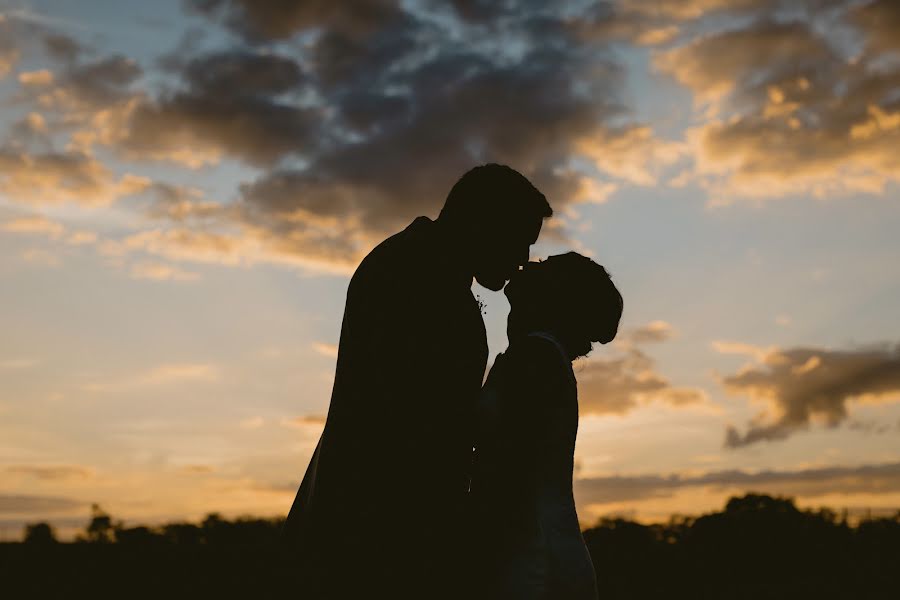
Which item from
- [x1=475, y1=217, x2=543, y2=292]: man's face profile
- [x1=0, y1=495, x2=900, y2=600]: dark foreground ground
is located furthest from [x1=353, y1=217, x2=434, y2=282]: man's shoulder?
[x1=0, y1=495, x2=900, y2=600]: dark foreground ground

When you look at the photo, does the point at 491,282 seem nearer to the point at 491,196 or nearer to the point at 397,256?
the point at 491,196

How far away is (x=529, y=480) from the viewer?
419 cm

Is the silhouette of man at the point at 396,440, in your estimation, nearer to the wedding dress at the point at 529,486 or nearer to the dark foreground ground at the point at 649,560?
the wedding dress at the point at 529,486

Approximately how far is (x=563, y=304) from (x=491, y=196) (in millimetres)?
820

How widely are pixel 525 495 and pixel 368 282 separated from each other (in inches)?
48.6

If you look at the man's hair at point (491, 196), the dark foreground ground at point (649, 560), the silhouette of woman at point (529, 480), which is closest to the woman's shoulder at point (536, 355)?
the silhouette of woman at point (529, 480)

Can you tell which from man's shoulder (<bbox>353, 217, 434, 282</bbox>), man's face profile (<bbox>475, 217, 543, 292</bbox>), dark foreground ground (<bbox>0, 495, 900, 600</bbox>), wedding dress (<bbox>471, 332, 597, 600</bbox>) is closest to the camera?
man's shoulder (<bbox>353, 217, 434, 282</bbox>)

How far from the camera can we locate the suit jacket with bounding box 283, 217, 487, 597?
3664mm

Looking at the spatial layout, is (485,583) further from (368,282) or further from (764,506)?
(764,506)

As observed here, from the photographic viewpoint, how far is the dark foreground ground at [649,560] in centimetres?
3509

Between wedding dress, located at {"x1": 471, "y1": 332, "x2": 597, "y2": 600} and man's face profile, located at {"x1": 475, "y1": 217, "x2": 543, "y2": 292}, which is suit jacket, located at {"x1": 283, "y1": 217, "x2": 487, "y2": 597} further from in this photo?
man's face profile, located at {"x1": 475, "y1": 217, "x2": 543, "y2": 292}

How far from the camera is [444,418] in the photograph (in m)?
3.75

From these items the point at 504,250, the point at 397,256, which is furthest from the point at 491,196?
the point at 397,256

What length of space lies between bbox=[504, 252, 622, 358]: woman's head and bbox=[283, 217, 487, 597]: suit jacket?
81 cm
